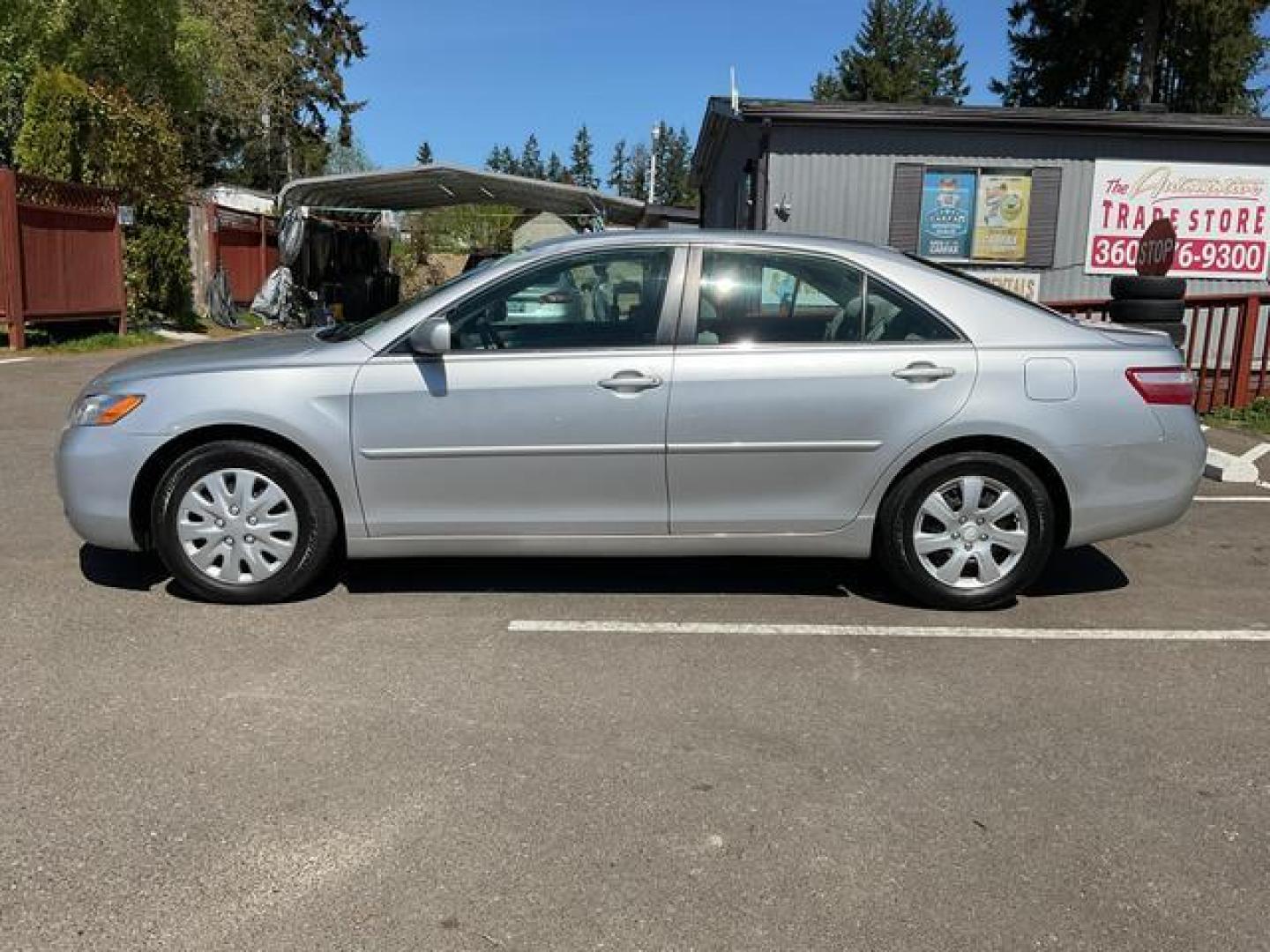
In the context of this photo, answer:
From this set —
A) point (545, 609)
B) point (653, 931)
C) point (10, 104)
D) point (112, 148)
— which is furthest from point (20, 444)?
point (10, 104)

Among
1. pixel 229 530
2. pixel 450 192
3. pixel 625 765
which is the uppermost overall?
pixel 450 192

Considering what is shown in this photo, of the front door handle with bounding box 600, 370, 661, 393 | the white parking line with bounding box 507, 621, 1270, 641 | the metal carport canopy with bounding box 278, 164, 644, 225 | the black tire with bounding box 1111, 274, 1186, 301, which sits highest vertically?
the metal carport canopy with bounding box 278, 164, 644, 225

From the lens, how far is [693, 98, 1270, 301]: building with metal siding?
13.7 m

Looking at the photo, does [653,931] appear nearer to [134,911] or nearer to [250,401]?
[134,911]

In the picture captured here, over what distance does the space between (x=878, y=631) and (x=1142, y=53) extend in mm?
32062

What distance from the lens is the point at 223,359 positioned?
4676 millimetres

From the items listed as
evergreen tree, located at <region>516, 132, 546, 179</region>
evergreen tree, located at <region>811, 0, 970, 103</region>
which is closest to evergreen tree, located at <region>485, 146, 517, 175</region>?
evergreen tree, located at <region>516, 132, 546, 179</region>

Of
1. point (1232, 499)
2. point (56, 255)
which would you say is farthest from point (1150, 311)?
point (56, 255)

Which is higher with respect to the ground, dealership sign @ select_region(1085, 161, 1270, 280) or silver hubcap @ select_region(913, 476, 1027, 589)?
dealership sign @ select_region(1085, 161, 1270, 280)

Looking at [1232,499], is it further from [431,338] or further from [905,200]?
[905,200]

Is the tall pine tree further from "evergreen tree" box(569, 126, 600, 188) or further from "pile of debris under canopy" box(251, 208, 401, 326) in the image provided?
"pile of debris under canopy" box(251, 208, 401, 326)

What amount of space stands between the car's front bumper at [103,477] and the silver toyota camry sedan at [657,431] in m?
0.01

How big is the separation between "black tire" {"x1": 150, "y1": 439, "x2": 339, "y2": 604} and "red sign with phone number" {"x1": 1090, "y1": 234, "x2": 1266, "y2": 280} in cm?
1258

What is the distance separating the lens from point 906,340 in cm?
471
